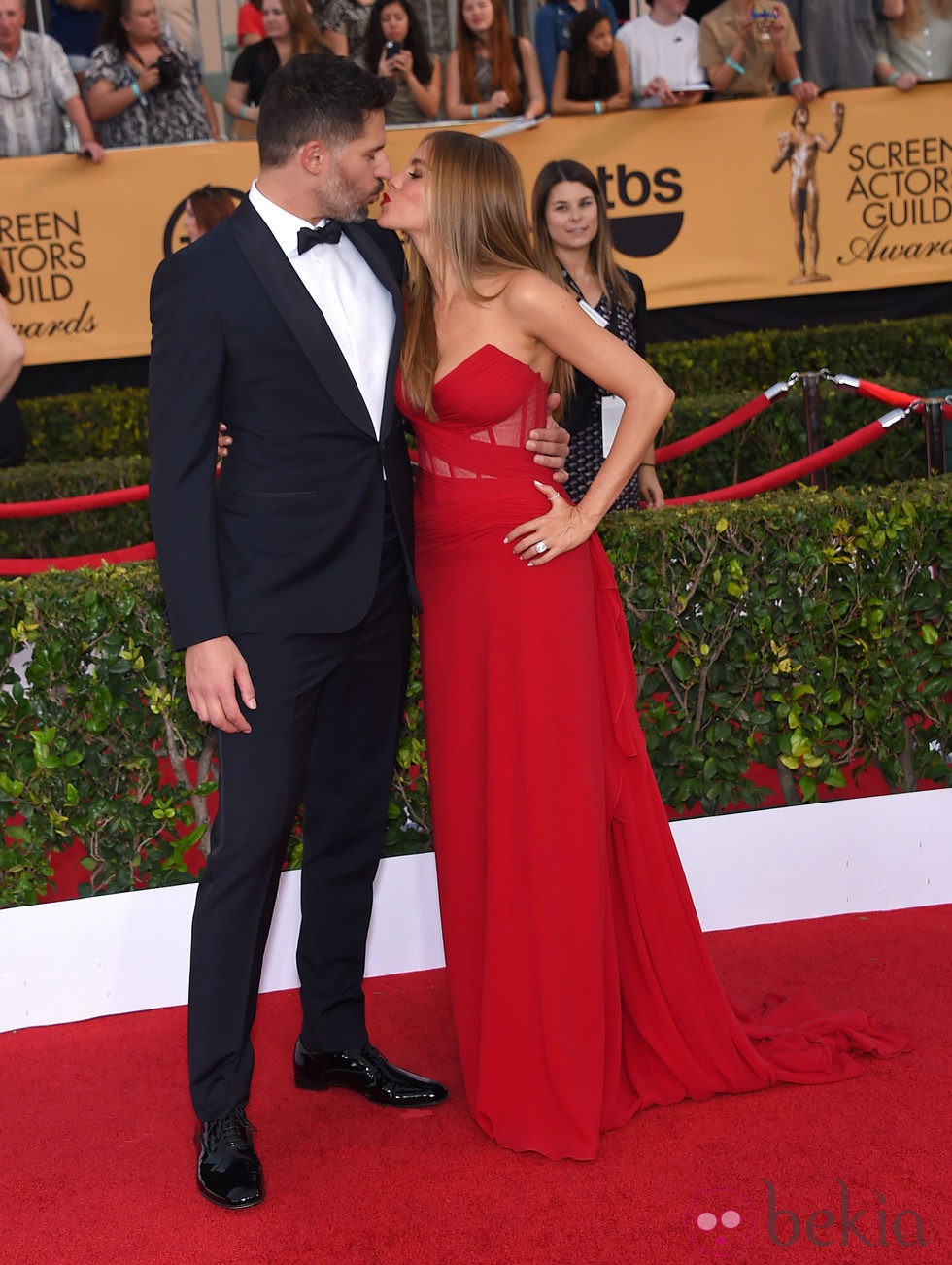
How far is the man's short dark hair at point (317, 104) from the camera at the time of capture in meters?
2.78

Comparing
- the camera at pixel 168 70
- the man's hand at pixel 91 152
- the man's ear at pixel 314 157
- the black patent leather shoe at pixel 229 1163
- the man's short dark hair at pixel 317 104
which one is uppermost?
the camera at pixel 168 70

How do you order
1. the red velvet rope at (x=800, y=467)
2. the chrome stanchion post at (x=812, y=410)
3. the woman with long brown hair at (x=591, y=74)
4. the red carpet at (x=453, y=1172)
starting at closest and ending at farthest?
the red carpet at (x=453, y=1172) → the red velvet rope at (x=800, y=467) → the chrome stanchion post at (x=812, y=410) → the woman with long brown hair at (x=591, y=74)

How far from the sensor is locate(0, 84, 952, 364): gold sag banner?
8.31 meters

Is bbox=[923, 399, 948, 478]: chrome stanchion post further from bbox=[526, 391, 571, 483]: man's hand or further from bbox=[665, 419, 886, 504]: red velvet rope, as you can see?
bbox=[526, 391, 571, 483]: man's hand

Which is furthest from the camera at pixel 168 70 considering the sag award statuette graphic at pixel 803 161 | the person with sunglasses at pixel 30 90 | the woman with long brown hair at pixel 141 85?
the sag award statuette graphic at pixel 803 161

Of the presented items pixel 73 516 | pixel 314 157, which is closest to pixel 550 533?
pixel 314 157

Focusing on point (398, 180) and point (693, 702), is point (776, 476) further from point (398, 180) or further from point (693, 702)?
point (398, 180)

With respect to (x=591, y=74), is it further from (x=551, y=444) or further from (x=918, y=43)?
(x=551, y=444)

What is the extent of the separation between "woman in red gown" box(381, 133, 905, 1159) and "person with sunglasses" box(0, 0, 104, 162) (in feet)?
19.9

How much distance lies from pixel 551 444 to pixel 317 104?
829 millimetres

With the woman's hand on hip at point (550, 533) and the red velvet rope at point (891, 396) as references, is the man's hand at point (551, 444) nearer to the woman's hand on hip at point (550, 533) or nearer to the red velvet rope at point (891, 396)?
the woman's hand on hip at point (550, 533)

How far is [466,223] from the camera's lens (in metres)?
2.86

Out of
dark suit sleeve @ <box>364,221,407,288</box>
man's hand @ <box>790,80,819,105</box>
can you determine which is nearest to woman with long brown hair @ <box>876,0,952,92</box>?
man's hand @ <box>790,80,819,105</box>

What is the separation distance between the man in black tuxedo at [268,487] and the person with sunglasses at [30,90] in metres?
5.95
